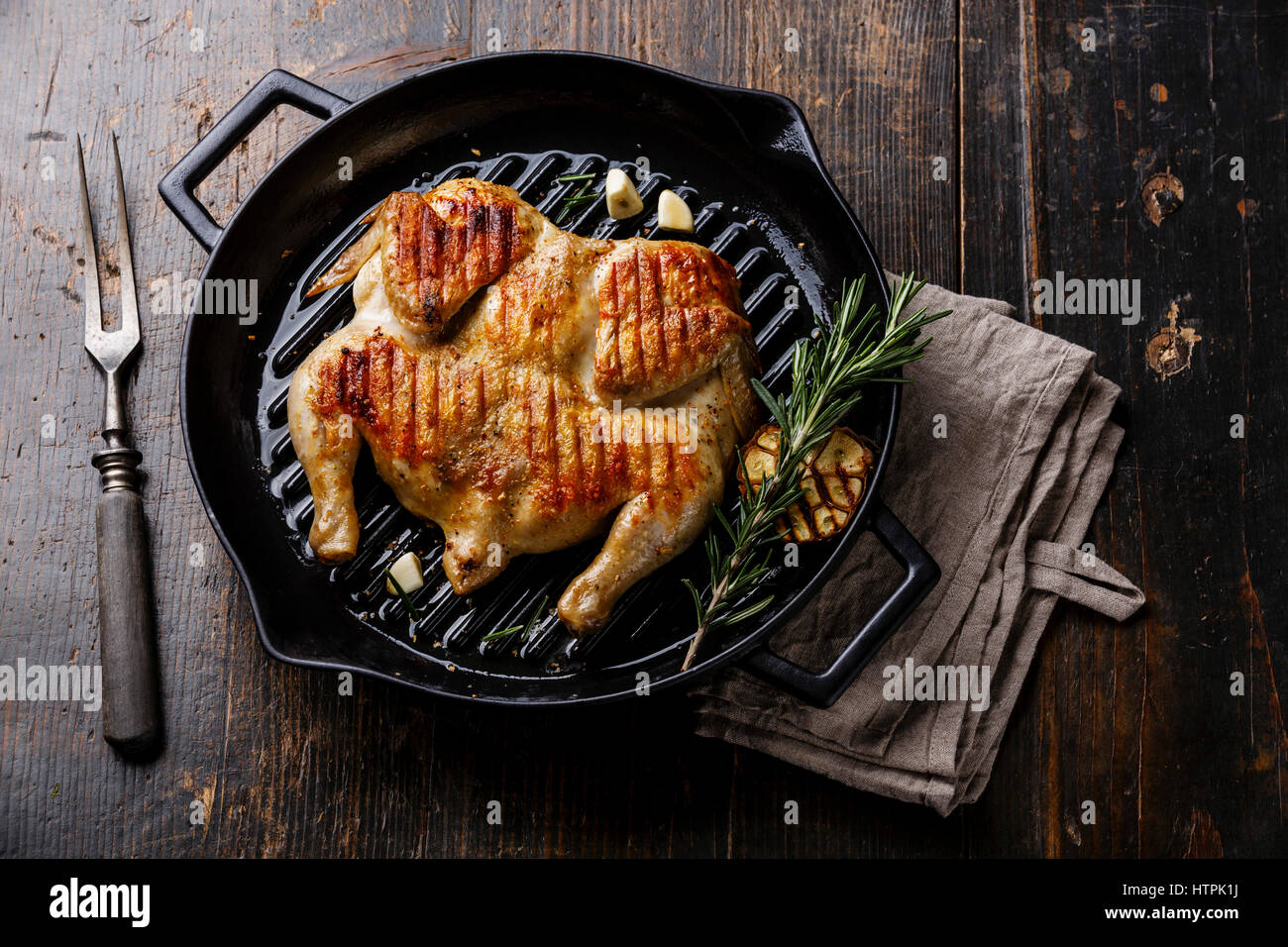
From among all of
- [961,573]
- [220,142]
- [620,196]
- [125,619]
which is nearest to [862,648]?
[961,573]

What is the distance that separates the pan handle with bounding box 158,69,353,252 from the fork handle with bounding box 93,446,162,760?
0.67 metres

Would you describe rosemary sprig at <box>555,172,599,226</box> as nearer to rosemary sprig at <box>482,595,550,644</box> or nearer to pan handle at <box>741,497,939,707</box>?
rosemary sprig at <box>482,595,550,644</box>

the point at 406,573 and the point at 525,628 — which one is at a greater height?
the point at 406,573

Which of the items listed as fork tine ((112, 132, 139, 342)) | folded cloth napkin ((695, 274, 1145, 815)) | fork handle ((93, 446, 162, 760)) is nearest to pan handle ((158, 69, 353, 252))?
fork tine ((112, 132, 139, 342))

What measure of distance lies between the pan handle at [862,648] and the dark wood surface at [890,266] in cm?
44

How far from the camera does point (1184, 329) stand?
301 centimetres

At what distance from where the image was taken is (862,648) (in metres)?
2.42

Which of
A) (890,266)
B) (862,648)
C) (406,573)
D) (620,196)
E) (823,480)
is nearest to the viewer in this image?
(862,648)

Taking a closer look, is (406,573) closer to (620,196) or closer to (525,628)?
(525,628)

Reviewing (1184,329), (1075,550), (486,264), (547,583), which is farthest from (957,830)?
(486,264)

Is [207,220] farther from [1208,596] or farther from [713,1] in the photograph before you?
[1208,596]

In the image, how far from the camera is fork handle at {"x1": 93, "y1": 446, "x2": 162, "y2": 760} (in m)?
2.71

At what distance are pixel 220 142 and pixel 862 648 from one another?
209cm
